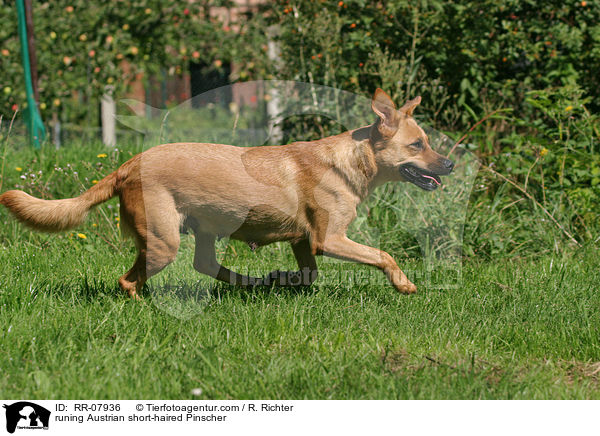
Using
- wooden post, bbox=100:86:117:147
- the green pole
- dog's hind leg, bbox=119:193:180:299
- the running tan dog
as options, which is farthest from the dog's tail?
wooden post, bbox=100:86:117:147

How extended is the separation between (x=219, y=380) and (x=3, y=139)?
4.99 m

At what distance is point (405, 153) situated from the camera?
4.10 metres

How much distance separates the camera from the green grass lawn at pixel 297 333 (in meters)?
2.78

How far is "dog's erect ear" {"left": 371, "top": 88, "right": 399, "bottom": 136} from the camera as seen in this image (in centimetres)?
394

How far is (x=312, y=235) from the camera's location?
4.05 m

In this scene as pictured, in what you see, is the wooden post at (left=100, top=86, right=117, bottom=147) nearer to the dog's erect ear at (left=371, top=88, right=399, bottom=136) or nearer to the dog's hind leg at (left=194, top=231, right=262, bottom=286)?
the dog's hind leg at (left=194, top=231, right=262, bottom=286)

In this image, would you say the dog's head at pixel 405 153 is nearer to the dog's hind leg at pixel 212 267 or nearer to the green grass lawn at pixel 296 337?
the green grass lawn at pixel 296 337

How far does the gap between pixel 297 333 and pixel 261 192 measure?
37.5 inches

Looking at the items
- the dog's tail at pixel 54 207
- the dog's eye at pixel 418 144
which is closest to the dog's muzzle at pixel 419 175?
the dog's eye at pixel 418 144

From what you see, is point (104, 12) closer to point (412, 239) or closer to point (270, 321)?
point (412, 239)

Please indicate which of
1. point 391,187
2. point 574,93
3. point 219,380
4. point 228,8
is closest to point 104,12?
point 228,8
